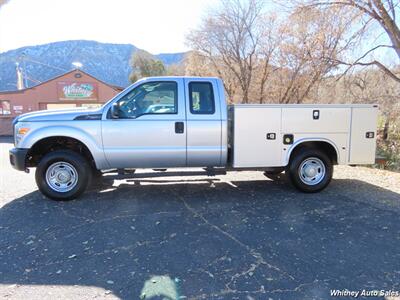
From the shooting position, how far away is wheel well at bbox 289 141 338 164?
5973 millimetres

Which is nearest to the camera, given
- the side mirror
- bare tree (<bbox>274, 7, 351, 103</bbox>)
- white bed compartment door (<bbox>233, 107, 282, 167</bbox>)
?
the side mirror

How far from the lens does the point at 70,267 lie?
336 cm

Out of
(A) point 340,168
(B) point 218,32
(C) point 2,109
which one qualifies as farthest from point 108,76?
(A) point 340,168

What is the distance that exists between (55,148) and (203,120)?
2.88m

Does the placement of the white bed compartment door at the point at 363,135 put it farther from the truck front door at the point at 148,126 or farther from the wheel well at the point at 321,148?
the truck front door at the point at 148,126

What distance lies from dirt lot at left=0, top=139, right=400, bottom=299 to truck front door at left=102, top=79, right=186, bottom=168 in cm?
89

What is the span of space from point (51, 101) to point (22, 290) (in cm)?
2395

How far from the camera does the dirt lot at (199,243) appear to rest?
301 cm

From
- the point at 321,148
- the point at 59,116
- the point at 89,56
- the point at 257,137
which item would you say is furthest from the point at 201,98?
the point at 89,56

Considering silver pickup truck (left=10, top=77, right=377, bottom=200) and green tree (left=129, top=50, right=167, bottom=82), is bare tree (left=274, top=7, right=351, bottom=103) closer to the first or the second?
silver pickup truck (left=10, top=77, right=377, bottom=200)

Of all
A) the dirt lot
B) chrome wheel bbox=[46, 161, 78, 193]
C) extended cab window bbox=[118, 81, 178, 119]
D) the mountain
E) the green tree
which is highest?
the mountain

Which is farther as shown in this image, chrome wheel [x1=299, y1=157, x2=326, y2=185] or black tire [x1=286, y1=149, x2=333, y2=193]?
chrome wheel [x1=299, y1=157, x2=326, y2=185]

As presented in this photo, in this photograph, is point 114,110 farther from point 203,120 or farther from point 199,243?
point 199,243

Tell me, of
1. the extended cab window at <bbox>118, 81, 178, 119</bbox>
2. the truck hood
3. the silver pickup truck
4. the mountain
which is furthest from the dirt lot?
the mountain
